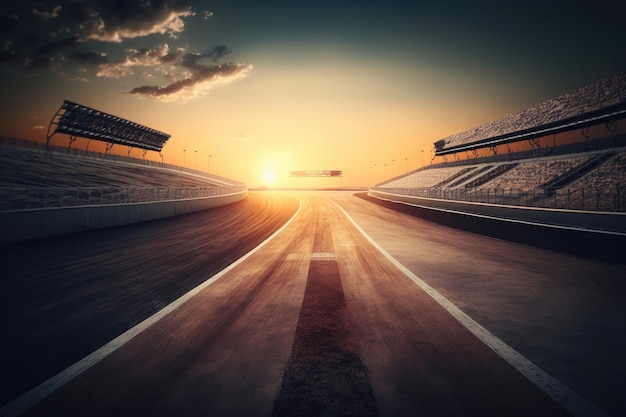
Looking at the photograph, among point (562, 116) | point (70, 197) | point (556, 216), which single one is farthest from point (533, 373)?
point (562, 116)

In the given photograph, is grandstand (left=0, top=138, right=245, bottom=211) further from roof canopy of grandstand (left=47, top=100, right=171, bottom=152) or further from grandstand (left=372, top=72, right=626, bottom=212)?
grandstand (left=372, top=72, right=626, bottom=212)

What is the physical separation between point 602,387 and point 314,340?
9.76 feet

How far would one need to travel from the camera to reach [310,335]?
4.46m

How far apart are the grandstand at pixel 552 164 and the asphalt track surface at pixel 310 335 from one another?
7887mm

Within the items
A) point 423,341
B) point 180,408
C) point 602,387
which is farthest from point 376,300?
point 180,408

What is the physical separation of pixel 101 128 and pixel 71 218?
61.0m

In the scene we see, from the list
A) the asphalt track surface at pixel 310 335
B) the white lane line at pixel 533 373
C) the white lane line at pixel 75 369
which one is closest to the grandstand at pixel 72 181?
the asphalt track surface at pixel 310 335

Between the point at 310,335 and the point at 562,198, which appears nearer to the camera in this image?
the point at 310,335

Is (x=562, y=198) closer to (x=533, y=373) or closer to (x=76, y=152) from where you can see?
(x=533, y=373)

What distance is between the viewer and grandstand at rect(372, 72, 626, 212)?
54.0ft

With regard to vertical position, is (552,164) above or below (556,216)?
above

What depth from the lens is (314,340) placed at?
4.29m

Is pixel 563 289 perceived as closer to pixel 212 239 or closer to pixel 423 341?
pixel 423 341

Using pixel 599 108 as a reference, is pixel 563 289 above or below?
below
